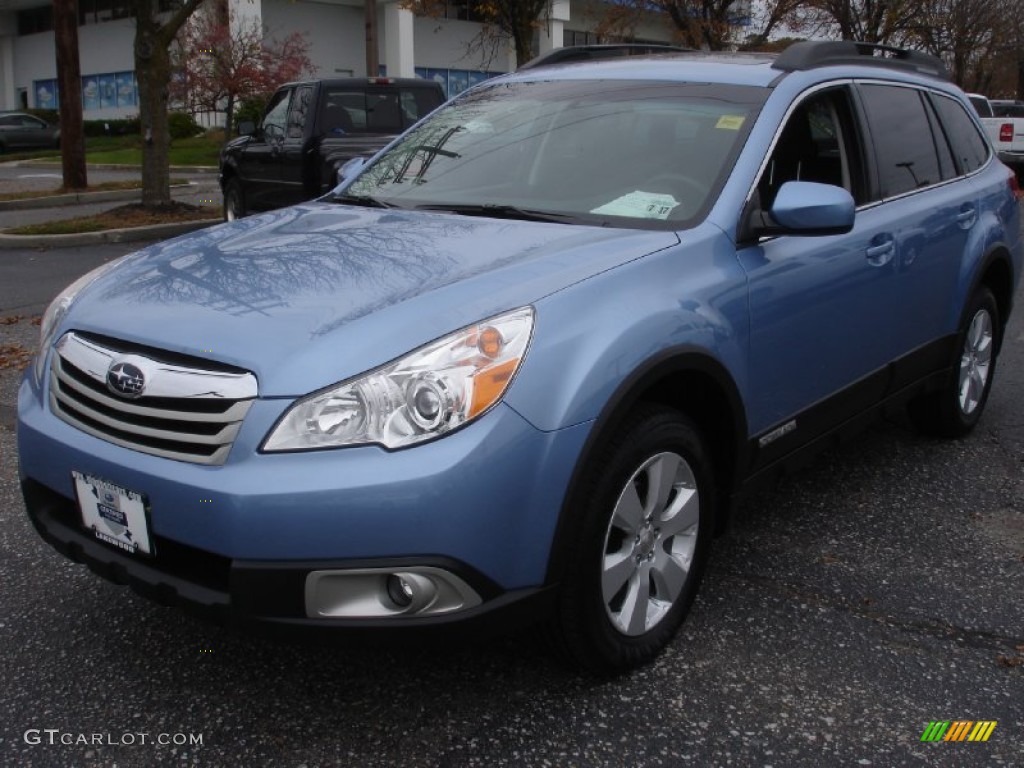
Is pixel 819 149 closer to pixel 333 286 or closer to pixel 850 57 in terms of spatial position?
pixel 850 57

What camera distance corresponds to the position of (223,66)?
3088 centimetres

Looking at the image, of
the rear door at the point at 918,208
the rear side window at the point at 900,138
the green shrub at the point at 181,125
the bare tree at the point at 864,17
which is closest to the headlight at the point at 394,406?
the rear door at the point at 918,208

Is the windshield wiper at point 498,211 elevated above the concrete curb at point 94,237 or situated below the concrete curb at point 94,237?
above

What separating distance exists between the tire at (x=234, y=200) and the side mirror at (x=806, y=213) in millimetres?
9906

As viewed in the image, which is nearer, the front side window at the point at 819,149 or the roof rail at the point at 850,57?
the front side window at the point at 819,149

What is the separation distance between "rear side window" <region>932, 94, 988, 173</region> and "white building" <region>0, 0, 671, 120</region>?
32110mm

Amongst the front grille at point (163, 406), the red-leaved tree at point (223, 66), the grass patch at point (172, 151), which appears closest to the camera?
the front grille at point (163, 406)

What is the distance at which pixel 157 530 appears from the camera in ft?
7.91

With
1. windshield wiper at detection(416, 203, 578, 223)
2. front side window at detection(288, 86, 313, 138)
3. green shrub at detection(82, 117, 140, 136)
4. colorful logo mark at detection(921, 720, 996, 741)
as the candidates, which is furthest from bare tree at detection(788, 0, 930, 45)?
colorful logo mark at detection(921, 720, 996, 741)

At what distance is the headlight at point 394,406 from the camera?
2.29 metres

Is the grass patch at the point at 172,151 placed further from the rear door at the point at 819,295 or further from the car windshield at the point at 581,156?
the rear door at the point at 819,295

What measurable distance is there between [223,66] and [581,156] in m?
30.0

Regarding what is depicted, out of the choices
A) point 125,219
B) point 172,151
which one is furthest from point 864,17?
point 125,219

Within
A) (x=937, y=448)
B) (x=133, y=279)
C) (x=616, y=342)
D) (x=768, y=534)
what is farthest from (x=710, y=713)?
(x=937, y=448)
